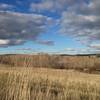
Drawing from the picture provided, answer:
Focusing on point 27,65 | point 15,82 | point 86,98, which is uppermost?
point 27,65

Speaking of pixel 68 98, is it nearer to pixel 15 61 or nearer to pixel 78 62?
pixel 15 61

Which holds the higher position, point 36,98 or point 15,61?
point 15,61

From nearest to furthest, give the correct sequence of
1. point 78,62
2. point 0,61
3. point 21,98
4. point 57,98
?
1. point 21,98
2. point 57,98
3. point 0,61
4. point 78,62

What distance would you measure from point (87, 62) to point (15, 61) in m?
49.3

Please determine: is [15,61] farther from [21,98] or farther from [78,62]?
[78,62]

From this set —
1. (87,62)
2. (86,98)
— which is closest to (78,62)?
(87,62)

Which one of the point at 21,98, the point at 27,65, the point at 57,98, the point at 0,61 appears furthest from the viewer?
the point at 0,61

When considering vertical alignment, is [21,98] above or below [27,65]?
below

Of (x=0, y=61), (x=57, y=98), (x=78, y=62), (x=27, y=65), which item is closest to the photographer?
(x=27, y=65)

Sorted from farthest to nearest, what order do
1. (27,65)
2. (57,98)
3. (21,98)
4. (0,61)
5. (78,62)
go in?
(78,62), (0,61), (57,98), (27,65), (21,98)

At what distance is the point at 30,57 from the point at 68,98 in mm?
1846

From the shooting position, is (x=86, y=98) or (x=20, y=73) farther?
(x=86, y=98)

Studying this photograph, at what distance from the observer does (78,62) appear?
5550 centimetres

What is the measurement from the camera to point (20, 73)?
7.09 metres
